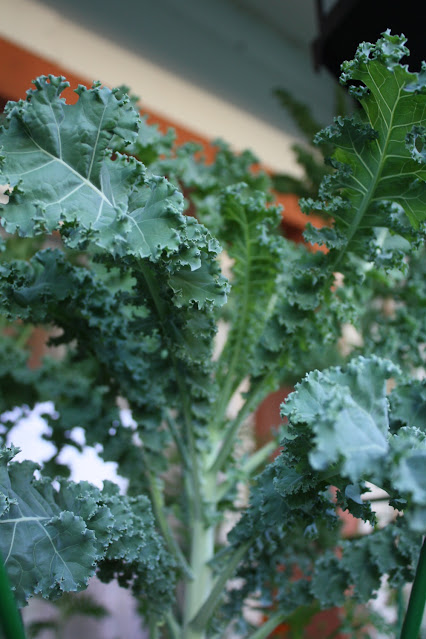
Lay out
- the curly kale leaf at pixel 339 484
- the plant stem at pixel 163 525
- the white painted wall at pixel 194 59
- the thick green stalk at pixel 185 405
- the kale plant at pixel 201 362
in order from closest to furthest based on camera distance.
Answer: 1. the curly kale leaf at pixel 339 484
2. the kale plant at pixel 201 362
3. the thick green stalk at pixel 185 405
4. the plant stem at pixel 163 525
5. the white painted wall at pixel 194 59

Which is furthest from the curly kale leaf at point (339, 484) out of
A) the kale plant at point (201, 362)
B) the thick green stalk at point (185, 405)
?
the thick green stalk at point (185, 405)

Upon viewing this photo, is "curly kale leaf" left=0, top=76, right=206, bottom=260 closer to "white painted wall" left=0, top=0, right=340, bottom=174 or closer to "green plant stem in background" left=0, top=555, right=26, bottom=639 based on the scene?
"green plant stem in background" left=0, top=555, right=26, bottom=639

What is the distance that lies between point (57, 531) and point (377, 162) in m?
0.51

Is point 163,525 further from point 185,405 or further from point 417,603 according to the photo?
point 417,603

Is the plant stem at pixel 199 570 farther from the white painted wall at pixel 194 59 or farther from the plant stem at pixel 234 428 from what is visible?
the white painted wall at pixel 194 59

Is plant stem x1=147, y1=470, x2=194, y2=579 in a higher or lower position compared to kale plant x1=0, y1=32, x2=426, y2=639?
lower

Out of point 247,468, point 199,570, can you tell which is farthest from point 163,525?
point 247,468

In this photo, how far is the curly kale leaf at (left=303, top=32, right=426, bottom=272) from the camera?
1.79 feet

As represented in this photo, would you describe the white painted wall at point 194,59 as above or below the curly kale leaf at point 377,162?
above

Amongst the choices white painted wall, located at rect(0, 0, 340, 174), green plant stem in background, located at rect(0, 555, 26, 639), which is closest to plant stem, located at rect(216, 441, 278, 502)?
green plant stem in background, located at rect(0, 555, 26, 639)

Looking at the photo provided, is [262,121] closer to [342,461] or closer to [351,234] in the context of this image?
[351,234]

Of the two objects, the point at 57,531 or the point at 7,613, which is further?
the point at 57,531

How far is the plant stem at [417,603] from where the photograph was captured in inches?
18.1

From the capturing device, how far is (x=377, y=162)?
0.62 metres
